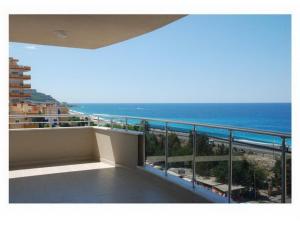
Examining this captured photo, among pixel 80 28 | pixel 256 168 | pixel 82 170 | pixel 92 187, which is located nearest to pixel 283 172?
pixel 256 168

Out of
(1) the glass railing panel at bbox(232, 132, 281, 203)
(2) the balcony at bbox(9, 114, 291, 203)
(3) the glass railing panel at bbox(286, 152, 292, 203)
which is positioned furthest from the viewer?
(2) the balcony at bbox(9, 114, 291, 203)

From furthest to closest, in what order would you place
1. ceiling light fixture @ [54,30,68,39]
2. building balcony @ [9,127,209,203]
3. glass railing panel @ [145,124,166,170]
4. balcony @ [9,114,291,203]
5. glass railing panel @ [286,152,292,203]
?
glass railing panel @ [145,124,166,170], ceiling light fixture @ [54,30,68,39], building balcony @ [9,127,209,203], balcony @ [9,114,291,203], glass railing panel @ [286,152,292,203]

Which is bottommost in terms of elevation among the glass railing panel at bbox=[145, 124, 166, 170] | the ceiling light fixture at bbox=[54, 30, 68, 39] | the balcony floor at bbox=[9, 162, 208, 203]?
the balcony floor at bbox=[9, 162, 208, 203]

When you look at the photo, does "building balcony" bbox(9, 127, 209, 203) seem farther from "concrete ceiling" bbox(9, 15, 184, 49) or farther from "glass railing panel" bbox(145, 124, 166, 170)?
"concrete ceiling" bbox(9, 15, 184, 49)

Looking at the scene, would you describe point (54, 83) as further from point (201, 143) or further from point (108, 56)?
point (201, 143)

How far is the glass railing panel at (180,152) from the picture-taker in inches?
166

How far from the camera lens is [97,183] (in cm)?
486

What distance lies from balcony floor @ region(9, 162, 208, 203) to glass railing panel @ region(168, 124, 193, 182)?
0.79 feet

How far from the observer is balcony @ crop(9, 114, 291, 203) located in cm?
322

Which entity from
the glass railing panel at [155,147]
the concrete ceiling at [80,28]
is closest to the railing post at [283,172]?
the concrete ceiling at [80,28]

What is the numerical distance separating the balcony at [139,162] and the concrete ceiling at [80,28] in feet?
5.02

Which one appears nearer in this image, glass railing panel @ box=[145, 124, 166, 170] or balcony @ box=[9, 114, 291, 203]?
balcony @ box=[9, 114, 291, 203]

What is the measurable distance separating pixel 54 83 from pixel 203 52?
26.4 m

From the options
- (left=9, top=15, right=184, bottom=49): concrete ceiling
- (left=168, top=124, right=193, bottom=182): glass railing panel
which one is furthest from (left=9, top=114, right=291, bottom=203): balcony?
(left=9, top=15, right=184, bottom=49): concrete ceiling
